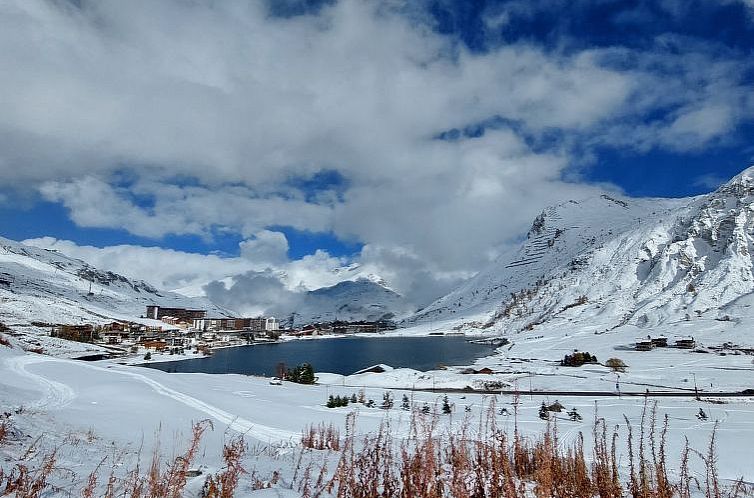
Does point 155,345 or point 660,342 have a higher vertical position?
point 660,342

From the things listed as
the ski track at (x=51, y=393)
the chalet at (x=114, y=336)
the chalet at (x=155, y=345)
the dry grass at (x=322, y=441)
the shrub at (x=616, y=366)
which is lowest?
the chalet at (x=155, y=345)

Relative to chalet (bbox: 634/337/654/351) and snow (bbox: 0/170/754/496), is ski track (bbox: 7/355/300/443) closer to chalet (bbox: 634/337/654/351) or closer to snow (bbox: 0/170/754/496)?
snow (bbox: 0/170/754/496)

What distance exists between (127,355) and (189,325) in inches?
3495

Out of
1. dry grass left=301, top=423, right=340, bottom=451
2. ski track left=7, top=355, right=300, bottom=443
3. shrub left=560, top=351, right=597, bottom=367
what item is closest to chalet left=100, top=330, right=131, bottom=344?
ski track left=7, top=355, right=300, bottom=443

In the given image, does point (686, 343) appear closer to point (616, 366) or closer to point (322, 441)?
point (616, 366)

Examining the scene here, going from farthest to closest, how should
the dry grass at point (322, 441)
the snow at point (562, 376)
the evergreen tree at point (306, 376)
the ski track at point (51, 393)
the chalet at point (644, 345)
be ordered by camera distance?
1. the chalet at point (644, 345)
2. the evergreen tree at point (306, 376)
3. the ski track at point (51, 393)
4. the snow at point (562, 376)
5. the dry grass at point (322, 441)

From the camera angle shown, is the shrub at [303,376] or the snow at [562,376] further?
the shrub at [303,376]

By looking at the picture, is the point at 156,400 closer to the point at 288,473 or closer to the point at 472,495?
the point at 288,473

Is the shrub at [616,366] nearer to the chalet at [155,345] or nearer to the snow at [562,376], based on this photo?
the snow at [562,376]

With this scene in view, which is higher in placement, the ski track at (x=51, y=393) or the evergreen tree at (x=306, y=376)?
the ski track at (x=51, y=393)

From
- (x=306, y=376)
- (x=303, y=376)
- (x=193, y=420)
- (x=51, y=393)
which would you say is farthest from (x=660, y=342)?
(x=51, y=393)

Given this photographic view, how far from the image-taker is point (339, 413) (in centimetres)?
1902

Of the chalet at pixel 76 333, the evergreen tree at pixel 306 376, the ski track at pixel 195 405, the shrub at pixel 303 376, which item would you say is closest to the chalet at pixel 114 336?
the chalet at pixel 76 333

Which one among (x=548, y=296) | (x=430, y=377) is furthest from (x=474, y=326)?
(x=430, y=377)
